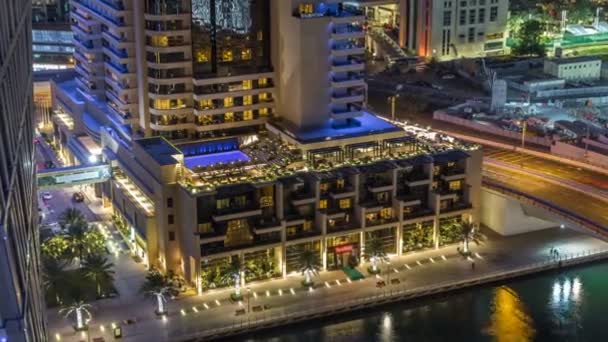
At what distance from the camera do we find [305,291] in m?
82.8

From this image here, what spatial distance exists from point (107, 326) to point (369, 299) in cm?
2177

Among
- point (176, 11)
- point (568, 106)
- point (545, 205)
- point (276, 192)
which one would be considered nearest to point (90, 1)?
point (176, 11)

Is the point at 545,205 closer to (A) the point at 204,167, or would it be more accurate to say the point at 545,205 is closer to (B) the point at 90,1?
(A) the point at 204,167

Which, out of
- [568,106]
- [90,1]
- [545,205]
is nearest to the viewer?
[545,205]

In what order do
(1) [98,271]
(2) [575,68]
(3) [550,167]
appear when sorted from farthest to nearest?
(2) [575,68], (3) [550,167], (1) [98,271]

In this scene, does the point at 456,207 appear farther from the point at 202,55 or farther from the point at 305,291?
the point at 202,55

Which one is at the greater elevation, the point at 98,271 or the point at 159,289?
the point at 98,271

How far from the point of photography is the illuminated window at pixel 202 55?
9500 cm

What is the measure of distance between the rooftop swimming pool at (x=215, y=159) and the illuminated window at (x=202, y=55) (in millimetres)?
9391

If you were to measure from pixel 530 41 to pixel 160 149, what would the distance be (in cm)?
9039

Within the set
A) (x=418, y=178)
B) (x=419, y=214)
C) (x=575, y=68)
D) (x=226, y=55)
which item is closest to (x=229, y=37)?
(x=226, y=55)

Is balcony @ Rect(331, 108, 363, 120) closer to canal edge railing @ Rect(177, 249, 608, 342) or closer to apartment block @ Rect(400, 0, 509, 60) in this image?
canal edge railing @ Rect(177, 249, 608, 342)

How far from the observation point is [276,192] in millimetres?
84938

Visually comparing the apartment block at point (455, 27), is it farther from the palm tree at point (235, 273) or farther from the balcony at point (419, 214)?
the palm tree at point (235, 273)
